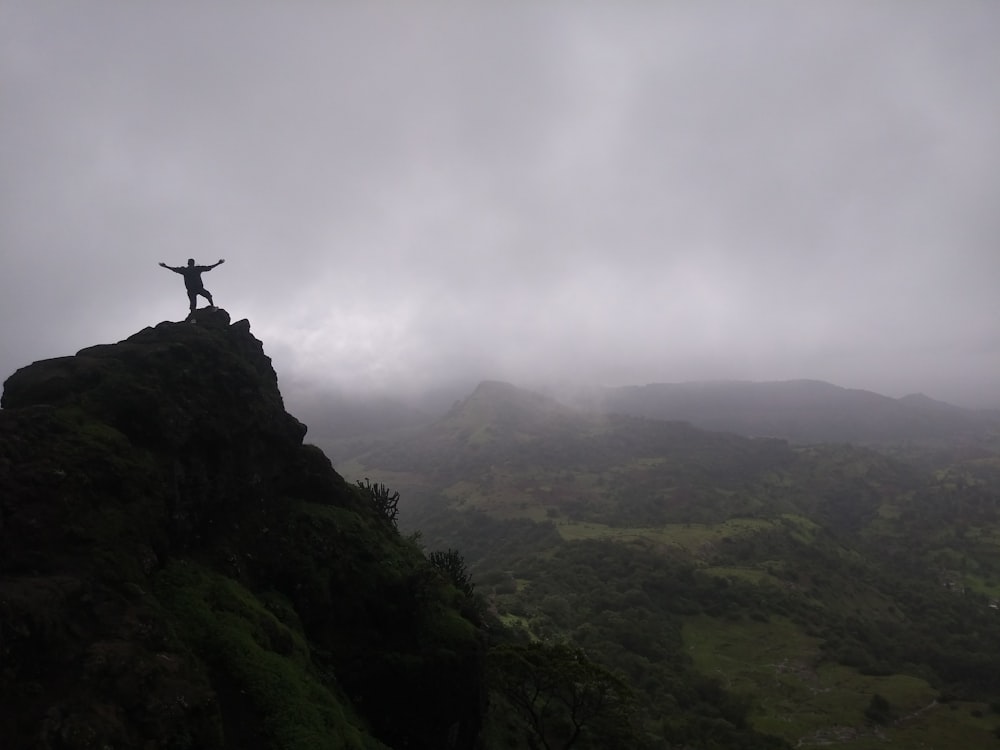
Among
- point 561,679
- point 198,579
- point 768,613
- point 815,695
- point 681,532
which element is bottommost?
point 768,613

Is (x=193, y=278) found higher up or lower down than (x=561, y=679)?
higher up

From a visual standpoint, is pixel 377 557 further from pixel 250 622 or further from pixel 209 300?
pixel 209 300

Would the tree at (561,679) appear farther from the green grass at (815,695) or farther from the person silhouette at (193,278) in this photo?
the green grass at (815,695)

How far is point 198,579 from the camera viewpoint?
56.1 ft

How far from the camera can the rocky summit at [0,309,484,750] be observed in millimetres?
11820

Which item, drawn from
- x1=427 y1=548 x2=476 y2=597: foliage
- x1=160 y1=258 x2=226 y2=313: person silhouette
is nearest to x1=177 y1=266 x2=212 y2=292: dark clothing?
x1=160 y1=258 x2=226 y2=313: person silhouette

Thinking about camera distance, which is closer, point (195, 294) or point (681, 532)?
point (195, 294)

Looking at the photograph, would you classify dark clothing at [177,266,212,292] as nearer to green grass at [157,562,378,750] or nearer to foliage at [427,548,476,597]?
green grass at [157,562,378,750]

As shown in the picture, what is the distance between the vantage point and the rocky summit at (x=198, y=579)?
1182cm

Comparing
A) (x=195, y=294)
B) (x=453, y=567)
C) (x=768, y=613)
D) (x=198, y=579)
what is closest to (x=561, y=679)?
→ (x=453, y=567)

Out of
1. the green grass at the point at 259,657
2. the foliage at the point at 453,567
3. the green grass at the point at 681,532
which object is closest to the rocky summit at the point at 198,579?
the green grass at the point at 259,657

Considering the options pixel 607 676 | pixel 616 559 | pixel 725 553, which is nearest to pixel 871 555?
pixel 725 553

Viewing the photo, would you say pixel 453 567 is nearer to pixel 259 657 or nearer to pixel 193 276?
pixel 259 657

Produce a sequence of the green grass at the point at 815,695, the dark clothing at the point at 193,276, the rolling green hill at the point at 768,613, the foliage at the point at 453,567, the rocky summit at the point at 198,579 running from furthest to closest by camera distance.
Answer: the rolling green hill at the point at 768,613, the green grass at the point at 815,695, the foliage at the point at 453,567, the dark clothing at the point at 193,276, the rocky summit at the point at 198,579
